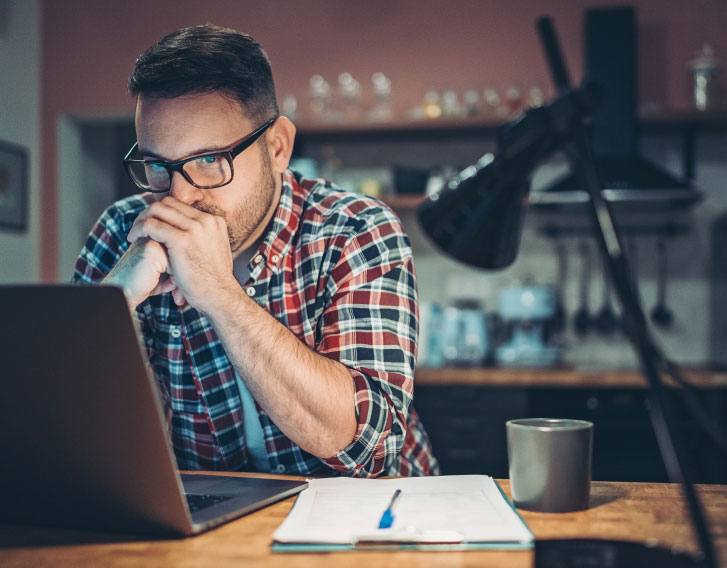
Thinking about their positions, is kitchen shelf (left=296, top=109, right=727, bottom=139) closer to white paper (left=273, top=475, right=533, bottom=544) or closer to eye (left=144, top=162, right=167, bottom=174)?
eye (left=144, top=162, right=167, bottom=174)

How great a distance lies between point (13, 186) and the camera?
371 cm

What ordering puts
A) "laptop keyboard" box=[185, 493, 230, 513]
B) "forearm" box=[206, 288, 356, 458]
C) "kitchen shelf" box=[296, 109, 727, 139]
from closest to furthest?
"laptop keyboard" box=[185, 493, 230, 513] < "forearm" box=[206, 288, 356, 458] < "kitchen shelf" box=[296, 109, 727, 139]

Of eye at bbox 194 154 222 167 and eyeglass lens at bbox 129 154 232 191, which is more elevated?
eye at bbox 194 154 222 167

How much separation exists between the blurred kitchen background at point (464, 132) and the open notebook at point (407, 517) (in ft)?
7.13

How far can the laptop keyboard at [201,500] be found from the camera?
2.77 feet

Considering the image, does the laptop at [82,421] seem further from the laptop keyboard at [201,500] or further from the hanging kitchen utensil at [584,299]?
the hanging kitchen utensil at [584,299]

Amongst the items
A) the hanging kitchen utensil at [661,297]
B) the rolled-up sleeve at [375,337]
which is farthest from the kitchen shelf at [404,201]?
the rolled-up sleeve at [375,337]

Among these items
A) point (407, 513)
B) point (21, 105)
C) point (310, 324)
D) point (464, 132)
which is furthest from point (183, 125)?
point (21, 105)

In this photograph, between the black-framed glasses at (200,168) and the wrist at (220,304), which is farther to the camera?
the black-framed glasses at (200,168)

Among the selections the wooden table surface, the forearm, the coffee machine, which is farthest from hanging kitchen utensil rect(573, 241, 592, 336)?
the forearm

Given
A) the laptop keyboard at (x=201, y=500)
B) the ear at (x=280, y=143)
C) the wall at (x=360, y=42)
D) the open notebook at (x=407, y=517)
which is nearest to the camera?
the open notebook at (x=407, y=517)

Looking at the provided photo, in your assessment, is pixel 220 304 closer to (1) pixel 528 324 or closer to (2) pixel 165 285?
(2) pixel 165 285

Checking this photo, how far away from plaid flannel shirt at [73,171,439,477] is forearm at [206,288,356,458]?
0.07 meters

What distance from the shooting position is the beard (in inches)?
49.0
